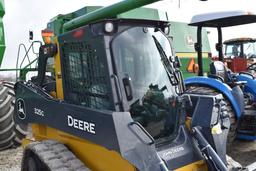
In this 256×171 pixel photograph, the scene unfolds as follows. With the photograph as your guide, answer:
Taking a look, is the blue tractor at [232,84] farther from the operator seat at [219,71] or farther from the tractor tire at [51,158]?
the tractor tire at [51,158]

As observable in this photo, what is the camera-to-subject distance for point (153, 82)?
3.52 metres

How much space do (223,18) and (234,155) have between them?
214 centimetres

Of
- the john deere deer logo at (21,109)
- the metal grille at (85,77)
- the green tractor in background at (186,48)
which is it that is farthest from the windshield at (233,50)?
the metal grille at (85,77)

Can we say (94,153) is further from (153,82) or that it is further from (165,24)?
(165,24)

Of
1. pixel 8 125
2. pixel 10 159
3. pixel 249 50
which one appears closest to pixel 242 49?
pixel 249 50

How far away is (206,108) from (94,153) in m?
1.10

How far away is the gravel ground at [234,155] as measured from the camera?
219 inches

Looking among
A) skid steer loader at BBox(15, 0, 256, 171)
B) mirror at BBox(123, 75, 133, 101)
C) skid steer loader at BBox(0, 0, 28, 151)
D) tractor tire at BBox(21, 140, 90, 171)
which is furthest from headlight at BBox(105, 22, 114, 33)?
skid steer loader at BBox(0, 0, 28, 151)

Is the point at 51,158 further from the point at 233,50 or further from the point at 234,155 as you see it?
the point at 233,50

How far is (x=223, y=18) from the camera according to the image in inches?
232

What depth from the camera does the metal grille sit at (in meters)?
3.28

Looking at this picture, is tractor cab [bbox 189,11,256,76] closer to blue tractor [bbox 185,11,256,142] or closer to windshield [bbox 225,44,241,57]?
blue tractor [bbox 185,11,256,142]

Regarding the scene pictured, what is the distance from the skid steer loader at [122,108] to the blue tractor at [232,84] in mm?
1761

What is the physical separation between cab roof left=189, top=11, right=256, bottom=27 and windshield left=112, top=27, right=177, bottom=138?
2368 mm
